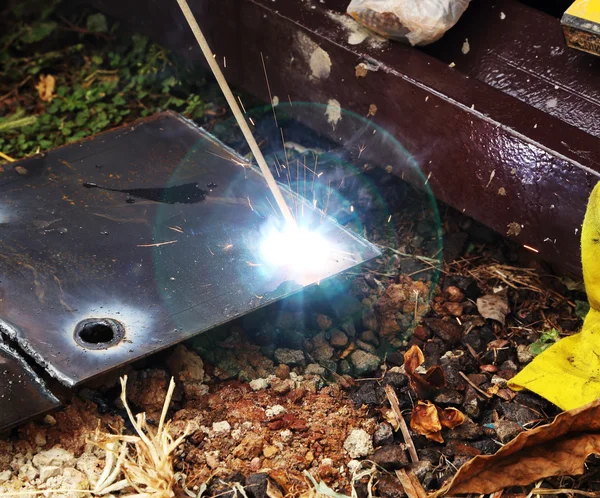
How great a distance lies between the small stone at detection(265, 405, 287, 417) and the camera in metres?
2.62

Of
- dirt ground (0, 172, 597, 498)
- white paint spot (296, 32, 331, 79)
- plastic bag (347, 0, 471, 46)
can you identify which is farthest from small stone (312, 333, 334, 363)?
plastic bag (347, 0, 471, 46)

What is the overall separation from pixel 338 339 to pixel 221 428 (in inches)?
24.7

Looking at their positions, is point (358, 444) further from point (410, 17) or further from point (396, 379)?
Result: point (410, 17)

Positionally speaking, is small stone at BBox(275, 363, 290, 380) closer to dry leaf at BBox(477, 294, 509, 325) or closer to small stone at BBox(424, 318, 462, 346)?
small stone at BBox(424, 318, 462, 346)

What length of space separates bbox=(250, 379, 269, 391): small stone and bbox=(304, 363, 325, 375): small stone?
16 cm

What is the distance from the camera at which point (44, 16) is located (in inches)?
187

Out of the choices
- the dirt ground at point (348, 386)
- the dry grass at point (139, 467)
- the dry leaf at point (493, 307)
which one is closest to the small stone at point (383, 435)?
the dirt ground at point (348, 386)

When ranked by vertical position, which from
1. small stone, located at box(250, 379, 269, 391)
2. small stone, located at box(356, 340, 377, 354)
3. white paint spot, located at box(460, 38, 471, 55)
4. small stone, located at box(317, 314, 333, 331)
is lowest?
small stone, located at box(250, 379, 269, 391)

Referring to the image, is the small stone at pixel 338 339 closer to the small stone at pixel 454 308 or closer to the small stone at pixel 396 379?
the small stone at pixel 396 379

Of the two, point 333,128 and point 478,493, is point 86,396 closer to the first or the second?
point 478,493

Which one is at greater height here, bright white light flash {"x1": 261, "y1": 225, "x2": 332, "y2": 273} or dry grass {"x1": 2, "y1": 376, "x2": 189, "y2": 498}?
bright white light flash {"x1": 261, "y1": 225, "x2": 332, "y2": 273}

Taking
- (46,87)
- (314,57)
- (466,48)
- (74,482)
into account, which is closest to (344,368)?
(74,482)

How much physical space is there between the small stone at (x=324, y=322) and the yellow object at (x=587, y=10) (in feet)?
5.09

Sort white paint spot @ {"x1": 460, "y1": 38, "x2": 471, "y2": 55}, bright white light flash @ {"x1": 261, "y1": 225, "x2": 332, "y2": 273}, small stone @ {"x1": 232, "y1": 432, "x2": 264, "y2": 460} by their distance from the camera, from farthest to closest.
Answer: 1. white paint spot @ {"x1": 460, "y1": 38, "x2": 471, "y2": 55}
2. bright white light flash @ {"x1": 261, "y1": 225, "x2": 332, "y2": 273}
3. small stone @ {"x1": 232, "y1": 432, "x2": 264, "y2": 460}
